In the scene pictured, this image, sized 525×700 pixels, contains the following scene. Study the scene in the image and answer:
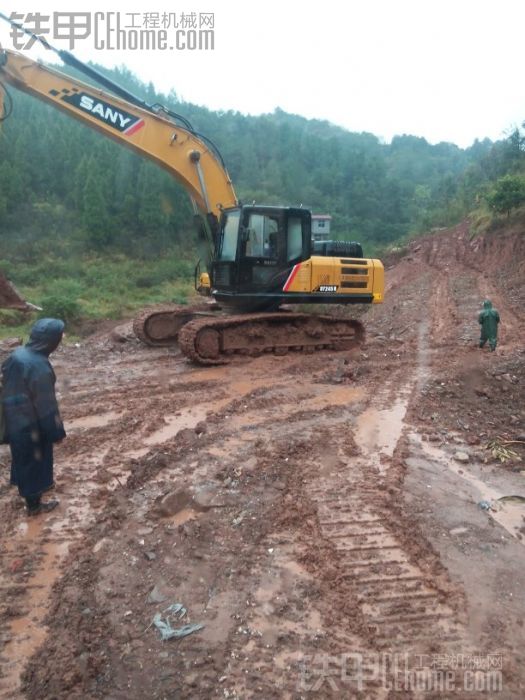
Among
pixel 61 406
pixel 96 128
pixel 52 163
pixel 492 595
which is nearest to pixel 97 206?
pixel 52 163

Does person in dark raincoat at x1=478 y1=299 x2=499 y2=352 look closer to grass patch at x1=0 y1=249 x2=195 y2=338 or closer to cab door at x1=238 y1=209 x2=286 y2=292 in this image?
cab door at x1=238 y1=209 x2=286 y2=292

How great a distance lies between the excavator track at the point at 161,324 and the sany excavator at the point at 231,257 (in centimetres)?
2

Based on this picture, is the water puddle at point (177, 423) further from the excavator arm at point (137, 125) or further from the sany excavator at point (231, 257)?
the excavator arm at point (137, 125)

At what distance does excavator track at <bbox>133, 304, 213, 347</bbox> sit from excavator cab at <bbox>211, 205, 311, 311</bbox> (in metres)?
1.18

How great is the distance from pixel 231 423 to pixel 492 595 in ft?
11.1

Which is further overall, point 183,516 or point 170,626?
point 183,516

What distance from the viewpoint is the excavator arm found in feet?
26.7

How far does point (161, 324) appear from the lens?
33.7ft

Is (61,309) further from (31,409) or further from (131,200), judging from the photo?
(131,200)

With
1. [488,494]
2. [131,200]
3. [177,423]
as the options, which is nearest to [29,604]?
[177,423]

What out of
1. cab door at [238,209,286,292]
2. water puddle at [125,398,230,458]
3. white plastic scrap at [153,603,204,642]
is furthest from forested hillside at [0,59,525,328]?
white plastic scrap at [153,603,204,642]

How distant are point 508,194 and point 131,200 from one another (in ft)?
73.8

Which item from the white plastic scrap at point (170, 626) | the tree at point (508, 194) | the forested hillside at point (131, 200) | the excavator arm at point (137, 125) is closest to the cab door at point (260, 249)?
the excavator arm at point (137, 125)

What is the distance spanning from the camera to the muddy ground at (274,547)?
2674 millimetres
